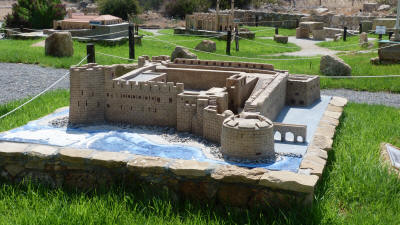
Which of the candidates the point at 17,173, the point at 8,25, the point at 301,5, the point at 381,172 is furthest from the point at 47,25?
the point at 301,5

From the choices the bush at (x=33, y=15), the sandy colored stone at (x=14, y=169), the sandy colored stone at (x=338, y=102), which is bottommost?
the sandy colored stone at (x=14, y=169)

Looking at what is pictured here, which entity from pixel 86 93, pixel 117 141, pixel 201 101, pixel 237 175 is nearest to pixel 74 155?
pixel 117 141

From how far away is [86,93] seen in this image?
1045 cm

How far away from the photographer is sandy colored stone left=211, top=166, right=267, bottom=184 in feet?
22.2

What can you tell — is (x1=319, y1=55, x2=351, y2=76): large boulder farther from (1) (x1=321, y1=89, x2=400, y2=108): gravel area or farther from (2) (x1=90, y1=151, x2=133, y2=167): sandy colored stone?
(2) (x1=90, y1=151, x2=133, y2=167): sandy colored stone

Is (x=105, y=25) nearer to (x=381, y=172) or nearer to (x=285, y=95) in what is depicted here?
(x=285, y=95)

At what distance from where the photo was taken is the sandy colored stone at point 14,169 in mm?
7793

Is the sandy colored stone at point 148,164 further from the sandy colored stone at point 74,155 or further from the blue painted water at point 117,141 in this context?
the blue painted water at point 117,141

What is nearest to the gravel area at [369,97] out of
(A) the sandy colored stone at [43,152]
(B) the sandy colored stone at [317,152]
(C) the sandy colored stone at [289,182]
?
(B) the sandy colored stone at [317,152]

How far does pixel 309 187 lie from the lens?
6461 millimetres

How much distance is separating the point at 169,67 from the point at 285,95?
10.5 feet

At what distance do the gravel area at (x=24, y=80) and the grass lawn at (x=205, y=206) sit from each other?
7.69 meters

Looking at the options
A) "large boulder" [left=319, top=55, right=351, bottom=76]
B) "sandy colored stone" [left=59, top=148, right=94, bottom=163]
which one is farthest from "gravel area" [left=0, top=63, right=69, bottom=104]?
"large boulder" [left=319, top=55, right=351, bottom=76]

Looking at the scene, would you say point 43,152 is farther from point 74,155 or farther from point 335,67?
point 335,67
